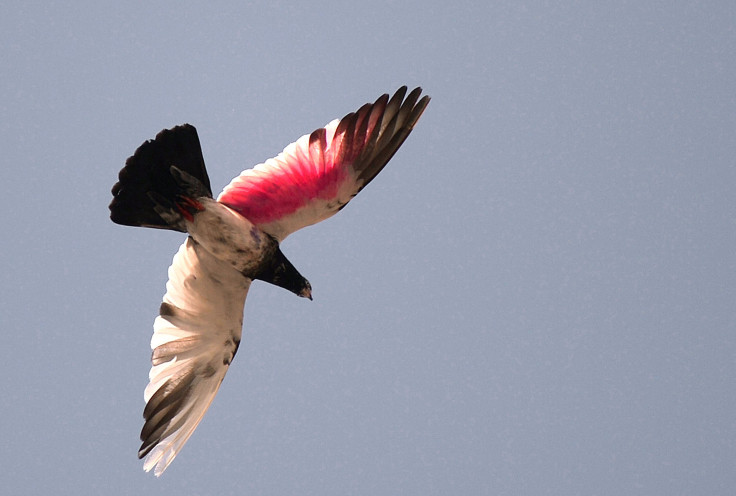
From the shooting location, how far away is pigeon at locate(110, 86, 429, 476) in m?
8.18

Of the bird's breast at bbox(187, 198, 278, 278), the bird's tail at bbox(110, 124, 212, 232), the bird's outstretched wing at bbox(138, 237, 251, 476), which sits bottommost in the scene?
the bird's outstretched wing at bbox(138, 237, 251, 476)

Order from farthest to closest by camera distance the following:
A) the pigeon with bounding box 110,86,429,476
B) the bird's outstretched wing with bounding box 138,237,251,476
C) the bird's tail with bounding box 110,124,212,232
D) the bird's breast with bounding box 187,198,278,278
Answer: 1. the bird's outstretched wing with bounding box 138,237,251,476
2. the bird's breast with bounding box 187,198,278,278
3. the pigeon with bounding box 110,86,429,476
4. the bird's tail with bounding box 110,124,212,232

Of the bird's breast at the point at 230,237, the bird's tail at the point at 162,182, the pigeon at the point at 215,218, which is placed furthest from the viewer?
the bird's breast at the point at 230,237

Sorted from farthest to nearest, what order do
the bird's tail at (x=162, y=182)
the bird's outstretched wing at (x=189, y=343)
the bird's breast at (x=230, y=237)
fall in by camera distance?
1. the bird's outstretched wing at (x=189, y=343)
2. the bird's breast at (x=230, y=237)
3. the bird's tail at (x=162, y=182)

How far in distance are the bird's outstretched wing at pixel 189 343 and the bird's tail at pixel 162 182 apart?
0.52 m

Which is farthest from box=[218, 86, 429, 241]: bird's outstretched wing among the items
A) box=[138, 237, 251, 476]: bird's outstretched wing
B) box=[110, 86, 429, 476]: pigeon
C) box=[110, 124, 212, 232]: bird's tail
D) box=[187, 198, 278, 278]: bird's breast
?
box=[138, 237, 251, 476]: bird's outstretched wing

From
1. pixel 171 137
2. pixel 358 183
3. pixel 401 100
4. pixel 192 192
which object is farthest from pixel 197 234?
pixel 401 100

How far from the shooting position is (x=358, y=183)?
8.36 m

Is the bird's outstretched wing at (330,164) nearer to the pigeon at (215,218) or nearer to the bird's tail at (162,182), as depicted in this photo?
the pigeon at (215,218)

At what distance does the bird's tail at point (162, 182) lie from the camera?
8.03 metres

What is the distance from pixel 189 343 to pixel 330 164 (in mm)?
2169

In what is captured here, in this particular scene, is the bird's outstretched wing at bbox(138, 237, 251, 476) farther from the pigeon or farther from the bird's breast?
the bird's breast

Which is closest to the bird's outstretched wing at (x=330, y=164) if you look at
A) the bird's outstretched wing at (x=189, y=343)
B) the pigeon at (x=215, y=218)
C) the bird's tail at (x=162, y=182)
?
the pigeon at (x=215, y=218)

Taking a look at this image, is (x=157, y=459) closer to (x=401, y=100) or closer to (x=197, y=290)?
(x=197, y=290)
